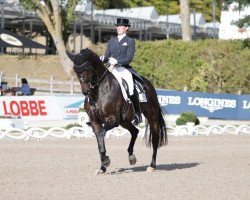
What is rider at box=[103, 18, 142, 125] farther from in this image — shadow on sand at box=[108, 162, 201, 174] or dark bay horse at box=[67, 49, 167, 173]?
shadow on sand at box=[108, 162, 201, 174]

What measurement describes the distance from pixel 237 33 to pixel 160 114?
36300 mm

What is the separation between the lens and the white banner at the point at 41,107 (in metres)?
24.7

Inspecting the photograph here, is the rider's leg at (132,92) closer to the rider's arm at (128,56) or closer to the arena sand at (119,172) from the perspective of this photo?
the rider's arm at (128,56)

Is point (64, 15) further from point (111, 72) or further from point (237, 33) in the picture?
point (111, 72)

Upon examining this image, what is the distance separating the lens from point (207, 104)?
30094 mm

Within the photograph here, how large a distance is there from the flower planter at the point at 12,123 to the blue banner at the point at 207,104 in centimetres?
787

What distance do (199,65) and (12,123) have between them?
55.5ft

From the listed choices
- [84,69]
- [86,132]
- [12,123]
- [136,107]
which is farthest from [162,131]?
[12,123]

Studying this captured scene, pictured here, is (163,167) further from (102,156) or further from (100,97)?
(100,97)

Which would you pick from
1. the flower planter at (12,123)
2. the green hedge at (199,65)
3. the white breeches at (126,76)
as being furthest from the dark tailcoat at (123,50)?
the green hedge at (199,65)

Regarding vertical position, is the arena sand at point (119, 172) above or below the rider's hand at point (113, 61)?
below

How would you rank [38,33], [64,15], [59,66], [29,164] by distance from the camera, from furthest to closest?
1. [38,33]
2. [59,66]
3. [64,15]
4. [29,164]

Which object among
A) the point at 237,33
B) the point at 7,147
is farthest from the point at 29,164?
the point at 237,33

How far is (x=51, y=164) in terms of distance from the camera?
1363 centimetres
